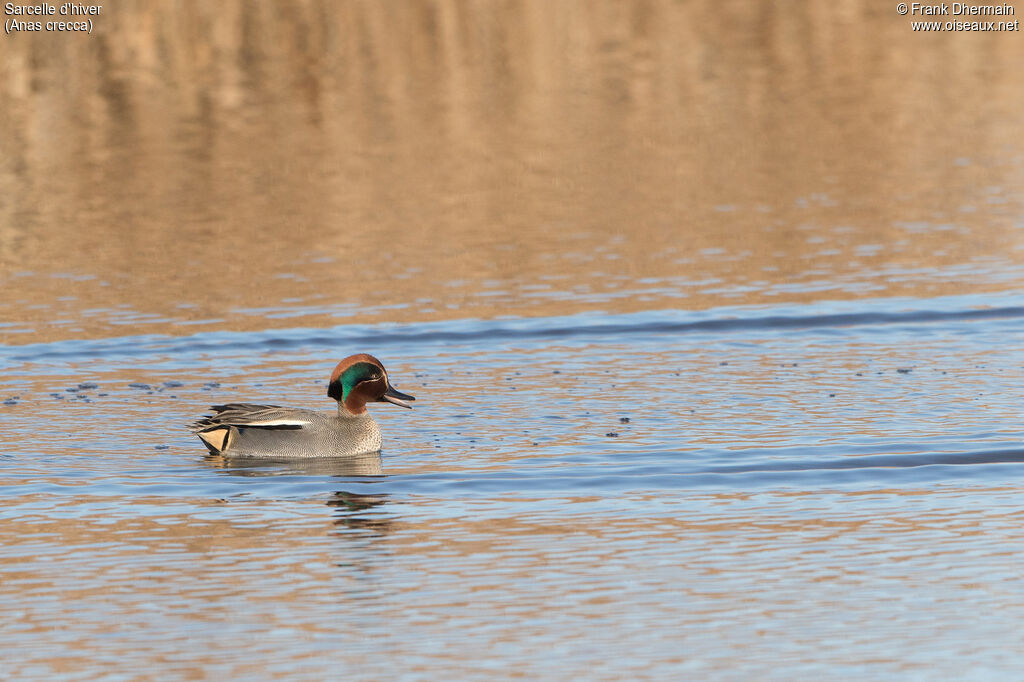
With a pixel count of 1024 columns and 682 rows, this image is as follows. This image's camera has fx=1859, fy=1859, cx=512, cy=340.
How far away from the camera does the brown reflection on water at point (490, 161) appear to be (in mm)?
18281

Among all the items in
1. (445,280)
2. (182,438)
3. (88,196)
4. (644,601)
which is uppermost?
(88,196)

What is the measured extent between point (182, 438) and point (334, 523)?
277 cm

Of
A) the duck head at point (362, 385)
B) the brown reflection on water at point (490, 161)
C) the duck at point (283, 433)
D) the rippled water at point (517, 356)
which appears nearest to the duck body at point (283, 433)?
the duck at point (283, 433)

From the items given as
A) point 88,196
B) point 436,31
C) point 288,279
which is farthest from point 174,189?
point 436,31

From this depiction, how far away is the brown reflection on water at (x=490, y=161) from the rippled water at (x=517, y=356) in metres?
0.10

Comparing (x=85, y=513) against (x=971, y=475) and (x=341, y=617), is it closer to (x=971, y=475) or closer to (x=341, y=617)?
(x=341, y=617)

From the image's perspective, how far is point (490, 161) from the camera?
2586cm

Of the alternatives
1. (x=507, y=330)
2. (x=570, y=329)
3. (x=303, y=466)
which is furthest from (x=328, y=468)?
(x=570, y=329)

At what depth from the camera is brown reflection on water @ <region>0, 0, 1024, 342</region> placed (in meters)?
18.3

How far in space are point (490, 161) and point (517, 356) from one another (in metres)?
10.6

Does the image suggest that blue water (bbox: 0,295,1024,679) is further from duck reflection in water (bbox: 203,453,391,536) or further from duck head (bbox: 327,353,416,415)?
duck head (bbox: 327,353,416,415)

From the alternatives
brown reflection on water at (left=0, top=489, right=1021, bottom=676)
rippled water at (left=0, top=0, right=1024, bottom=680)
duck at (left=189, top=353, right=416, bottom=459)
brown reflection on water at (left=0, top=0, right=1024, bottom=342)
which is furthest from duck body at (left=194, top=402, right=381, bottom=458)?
brown reflection on water at (left=0, top=0, right=1024, bottom=342)

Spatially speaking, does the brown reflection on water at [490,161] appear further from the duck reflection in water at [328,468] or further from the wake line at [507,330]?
the duck reflection in water at [328,468]

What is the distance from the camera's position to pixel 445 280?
1848cm
